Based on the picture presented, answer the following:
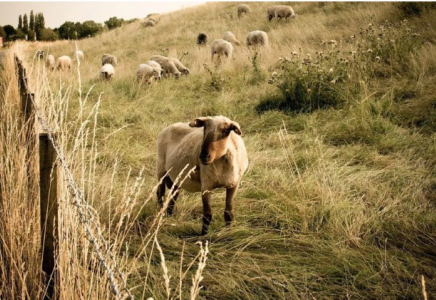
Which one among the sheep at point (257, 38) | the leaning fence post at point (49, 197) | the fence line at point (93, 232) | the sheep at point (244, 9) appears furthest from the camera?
the sheep at point (244, 9)

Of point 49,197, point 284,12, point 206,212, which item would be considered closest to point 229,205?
point 206,212

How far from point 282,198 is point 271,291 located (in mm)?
1312

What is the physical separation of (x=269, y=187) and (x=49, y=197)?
2.87 meters

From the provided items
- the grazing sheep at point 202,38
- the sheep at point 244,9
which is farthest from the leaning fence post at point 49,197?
the sheep at point 244,9

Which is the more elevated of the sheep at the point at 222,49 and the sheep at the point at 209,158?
the sheep at the point at 222,49

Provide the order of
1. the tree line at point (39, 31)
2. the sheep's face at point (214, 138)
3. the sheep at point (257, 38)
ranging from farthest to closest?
the sheep at point (257, 38) → the tree line at point (39, 31) → the sheep's face at point (214, 138)

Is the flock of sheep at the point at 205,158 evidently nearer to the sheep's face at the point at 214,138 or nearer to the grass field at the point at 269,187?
the sheep's face at the point at 214,138

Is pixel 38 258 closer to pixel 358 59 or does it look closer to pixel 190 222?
pixel 190 222

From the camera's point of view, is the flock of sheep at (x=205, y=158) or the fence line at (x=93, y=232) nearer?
the fence line at (x=93, y=232)

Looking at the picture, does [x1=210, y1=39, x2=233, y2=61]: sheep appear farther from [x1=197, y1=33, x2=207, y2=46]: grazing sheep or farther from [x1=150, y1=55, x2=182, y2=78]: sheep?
[x1=197, y1=33, x2=207, y2=46]: grazing sheep

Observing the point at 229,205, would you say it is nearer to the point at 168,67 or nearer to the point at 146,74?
the point at 146,74

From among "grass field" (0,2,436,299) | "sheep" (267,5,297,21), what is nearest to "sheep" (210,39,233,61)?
"grass field" (0,2,436,299)

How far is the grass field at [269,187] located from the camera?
2480mm

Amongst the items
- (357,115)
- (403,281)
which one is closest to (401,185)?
(403,281)
